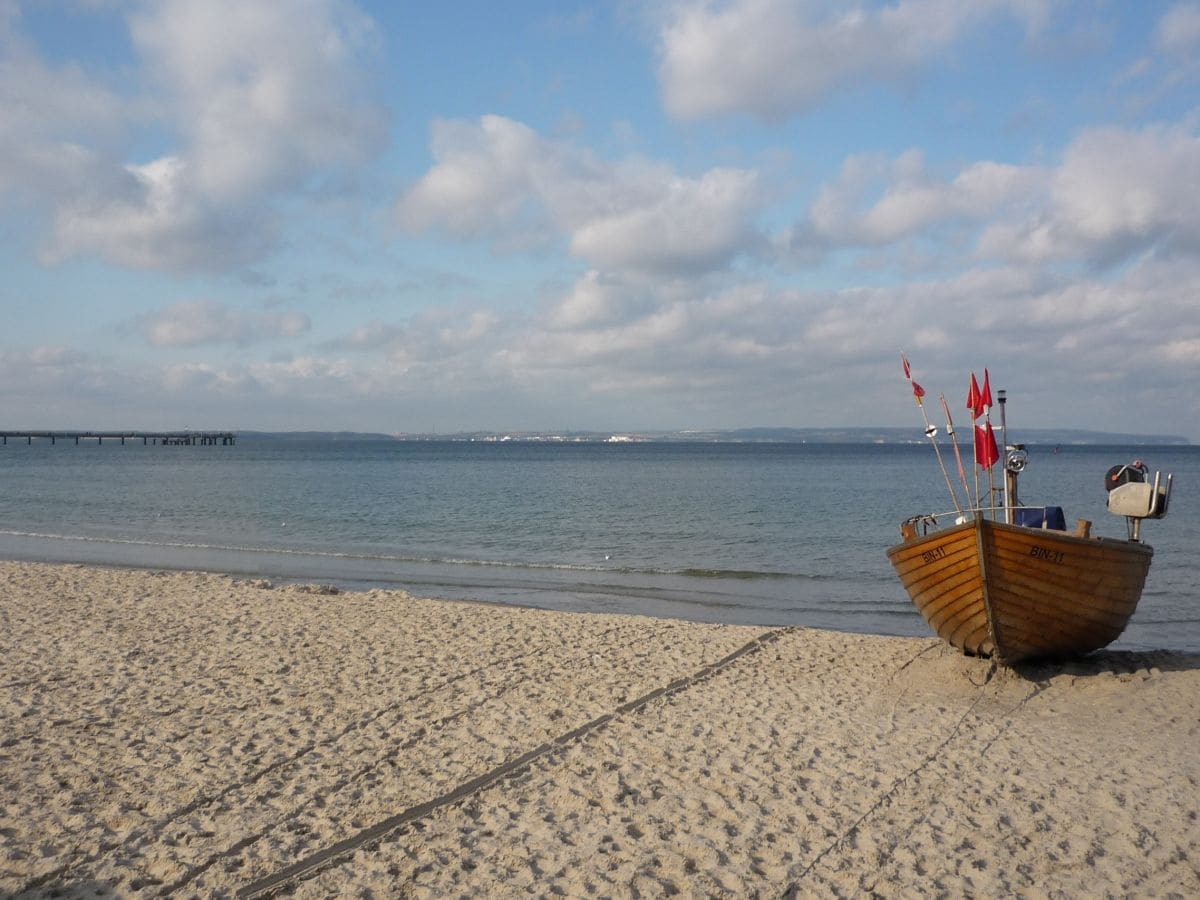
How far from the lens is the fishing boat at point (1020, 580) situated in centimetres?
935

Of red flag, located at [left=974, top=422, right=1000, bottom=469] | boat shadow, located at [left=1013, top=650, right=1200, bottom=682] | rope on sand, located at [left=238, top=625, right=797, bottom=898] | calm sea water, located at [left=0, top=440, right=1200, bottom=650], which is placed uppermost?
red flag, located at [left=974, top=422, right=1000, bottom=469]

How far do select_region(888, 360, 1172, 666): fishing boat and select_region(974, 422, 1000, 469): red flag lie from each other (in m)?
0.04

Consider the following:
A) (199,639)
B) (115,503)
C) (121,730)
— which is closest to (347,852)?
(121,730)

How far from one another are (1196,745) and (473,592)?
12.2 meters

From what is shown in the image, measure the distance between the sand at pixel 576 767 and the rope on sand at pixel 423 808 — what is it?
23mm

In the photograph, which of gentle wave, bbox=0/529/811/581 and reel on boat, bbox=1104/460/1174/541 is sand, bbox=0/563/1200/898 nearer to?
reel on boat, bbox=1104/460/1174/541

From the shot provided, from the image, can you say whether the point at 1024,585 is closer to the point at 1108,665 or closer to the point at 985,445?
the point at 985,445

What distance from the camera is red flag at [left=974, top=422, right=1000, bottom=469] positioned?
1022 centimetres

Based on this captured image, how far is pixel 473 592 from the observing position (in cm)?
1759

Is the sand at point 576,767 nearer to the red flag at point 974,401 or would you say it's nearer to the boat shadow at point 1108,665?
the boat shadow at point 1108,665

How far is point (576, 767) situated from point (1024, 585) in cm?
520

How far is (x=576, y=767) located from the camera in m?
7.26

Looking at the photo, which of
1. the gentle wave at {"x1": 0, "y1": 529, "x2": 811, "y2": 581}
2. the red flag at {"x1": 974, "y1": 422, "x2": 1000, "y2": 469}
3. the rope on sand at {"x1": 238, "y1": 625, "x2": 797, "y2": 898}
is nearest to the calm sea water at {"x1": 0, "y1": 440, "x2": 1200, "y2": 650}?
the gentle wave at {"x1": 0, "y1": 529, "x2": 811, "y2": 581}

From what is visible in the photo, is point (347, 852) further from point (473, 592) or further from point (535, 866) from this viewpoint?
point (473, 592)
